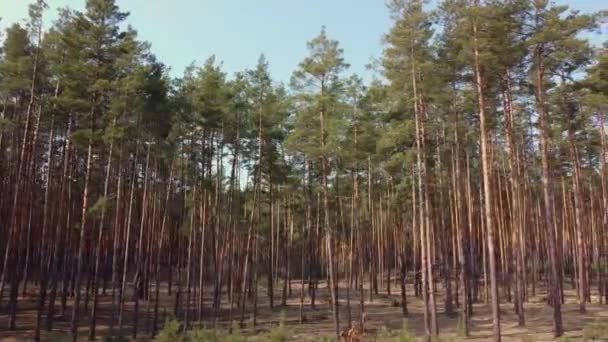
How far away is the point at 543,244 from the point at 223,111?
3232 cm

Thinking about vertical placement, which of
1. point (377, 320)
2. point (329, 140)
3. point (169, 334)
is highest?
point (329, 140)

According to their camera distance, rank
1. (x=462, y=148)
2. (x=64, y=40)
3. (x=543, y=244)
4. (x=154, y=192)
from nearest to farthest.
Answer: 1. (x=64, y=40)
2. (x=462, y=148)
3. (x=154, y=192)
4. (x=543, y=244)

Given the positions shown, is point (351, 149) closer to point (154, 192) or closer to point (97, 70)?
point (97, 70)

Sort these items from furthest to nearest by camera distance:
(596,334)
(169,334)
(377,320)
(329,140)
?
(377,320), (329,140), (169,334), (596,334)

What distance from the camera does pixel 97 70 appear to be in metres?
20.9

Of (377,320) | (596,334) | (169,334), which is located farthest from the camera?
(377,320)

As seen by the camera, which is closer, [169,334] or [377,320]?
[169,334]

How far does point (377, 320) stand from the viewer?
26516mm

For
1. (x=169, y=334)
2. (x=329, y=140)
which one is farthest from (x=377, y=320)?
(x=169, y=334)

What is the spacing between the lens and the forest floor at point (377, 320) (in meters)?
20.5

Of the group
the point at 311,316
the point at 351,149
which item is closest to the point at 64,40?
the point at 351,149

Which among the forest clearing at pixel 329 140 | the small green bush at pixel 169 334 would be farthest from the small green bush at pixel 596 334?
the small green bush at pixel 169 334

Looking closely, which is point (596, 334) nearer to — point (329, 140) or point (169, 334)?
point (329, 140)

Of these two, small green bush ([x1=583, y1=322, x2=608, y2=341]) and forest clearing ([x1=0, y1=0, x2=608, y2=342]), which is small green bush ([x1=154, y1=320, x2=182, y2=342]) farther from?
small green bush ([x1=583, y1=322, x2=608, y2=341])
